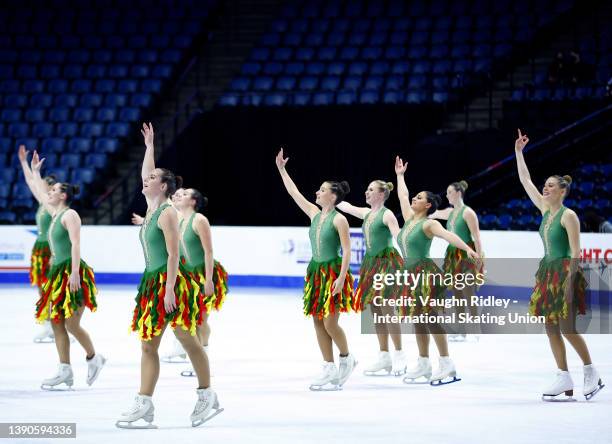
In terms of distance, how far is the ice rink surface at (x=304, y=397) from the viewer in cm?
588

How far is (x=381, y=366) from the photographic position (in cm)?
822

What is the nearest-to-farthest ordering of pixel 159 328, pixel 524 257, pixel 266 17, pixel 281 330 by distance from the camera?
1. pixel 159 328
2. pixel 281 330
3. pixel 524 257
4. pixel 266 17

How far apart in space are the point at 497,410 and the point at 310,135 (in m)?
11.8

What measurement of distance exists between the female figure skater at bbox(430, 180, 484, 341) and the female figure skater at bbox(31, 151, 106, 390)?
3888mm

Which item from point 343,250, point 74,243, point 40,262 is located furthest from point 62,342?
point 40,262

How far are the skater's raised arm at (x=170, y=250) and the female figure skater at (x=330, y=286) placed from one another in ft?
5.61

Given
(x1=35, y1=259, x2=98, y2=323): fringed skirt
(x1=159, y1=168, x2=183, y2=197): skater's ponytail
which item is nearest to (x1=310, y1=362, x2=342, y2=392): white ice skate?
(x1=35, y1=259, x2=98, y2=323): fringed skirt

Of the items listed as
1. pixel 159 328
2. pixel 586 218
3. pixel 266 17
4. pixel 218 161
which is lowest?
pixel 159 328

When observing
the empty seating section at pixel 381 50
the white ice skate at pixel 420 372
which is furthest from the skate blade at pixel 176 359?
the empty seating section at pixel 381 50

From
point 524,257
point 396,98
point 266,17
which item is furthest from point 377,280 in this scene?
point 266,17

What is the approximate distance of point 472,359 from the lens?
361 inches

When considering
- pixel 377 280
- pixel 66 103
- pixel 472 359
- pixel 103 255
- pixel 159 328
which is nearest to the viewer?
pixel 159 328

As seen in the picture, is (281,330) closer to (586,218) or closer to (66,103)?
(586,218)

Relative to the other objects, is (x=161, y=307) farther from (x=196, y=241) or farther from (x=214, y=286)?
(x=214, y=286)
